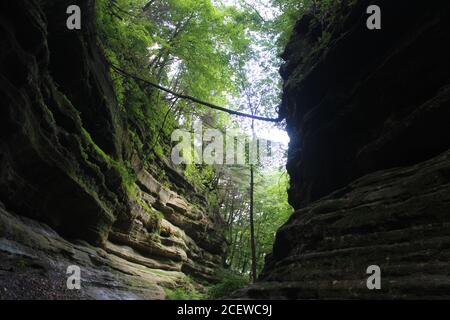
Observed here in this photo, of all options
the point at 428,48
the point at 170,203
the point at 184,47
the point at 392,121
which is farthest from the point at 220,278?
the point at 428,48

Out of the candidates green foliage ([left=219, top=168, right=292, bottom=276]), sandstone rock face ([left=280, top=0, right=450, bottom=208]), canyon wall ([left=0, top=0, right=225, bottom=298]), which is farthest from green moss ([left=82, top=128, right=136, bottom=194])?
green foliage ([left=219, top=168, right=292, bottom=276])

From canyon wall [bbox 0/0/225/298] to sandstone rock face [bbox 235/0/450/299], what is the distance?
15.6 ft

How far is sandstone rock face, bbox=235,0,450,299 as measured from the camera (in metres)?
5.34

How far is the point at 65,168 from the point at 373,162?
8187 mm

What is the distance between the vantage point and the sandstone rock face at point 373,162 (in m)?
5.34

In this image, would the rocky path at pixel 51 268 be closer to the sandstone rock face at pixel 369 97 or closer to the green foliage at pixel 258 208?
the sandstone rock face at pixel 369 97

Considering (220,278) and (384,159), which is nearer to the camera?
(384,159)

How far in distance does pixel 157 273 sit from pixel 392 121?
11289 millimetres

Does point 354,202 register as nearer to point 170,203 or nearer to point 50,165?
point 50,165

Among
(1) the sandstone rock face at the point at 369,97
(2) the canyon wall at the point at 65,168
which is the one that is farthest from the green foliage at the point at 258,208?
(1) the sandstone rock face at the point at 369,97

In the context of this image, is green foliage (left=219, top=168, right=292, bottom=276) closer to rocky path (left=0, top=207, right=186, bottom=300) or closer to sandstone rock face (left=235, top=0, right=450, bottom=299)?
sandstone rock face (left=235, top=0, right=450, bottom=299)

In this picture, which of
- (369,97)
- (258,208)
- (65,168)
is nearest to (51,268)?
(65,168)

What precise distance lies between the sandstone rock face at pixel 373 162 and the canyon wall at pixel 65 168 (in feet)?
15.6

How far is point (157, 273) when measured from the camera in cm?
1457
